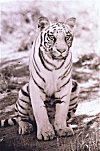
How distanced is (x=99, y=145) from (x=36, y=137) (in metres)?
0.21

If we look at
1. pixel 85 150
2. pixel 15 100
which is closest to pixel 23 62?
pixel 15 100

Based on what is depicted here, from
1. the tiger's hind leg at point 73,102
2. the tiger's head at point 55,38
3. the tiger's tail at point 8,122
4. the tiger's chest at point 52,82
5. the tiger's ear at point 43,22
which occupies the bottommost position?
the tiger's tail at point 8,122

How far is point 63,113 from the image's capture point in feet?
5.25

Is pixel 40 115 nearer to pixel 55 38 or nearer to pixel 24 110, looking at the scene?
pixel 24 110

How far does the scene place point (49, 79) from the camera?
61.7 inches

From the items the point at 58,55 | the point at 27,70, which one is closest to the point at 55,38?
the point at 58,55

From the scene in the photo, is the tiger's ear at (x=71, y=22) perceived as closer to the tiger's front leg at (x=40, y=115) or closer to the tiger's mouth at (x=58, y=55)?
the tiger's mouth at (x=58, y=55)

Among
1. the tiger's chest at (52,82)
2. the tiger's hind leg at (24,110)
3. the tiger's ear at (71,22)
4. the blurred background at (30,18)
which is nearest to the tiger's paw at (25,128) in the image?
the tiger's hind leg at (24,110)

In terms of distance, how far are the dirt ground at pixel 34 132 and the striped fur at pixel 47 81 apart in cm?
2

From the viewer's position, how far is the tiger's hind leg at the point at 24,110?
1.61 metres

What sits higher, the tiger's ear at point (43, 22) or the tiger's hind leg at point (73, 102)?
the tiger's ear at point (43, 22)

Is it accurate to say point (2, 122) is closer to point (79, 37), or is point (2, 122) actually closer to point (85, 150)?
point (85, 150)

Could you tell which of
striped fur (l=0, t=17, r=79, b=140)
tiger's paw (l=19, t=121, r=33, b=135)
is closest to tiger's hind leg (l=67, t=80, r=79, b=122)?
striped fur (l=0, t=17, r=79, b=140)

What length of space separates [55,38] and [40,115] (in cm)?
26
